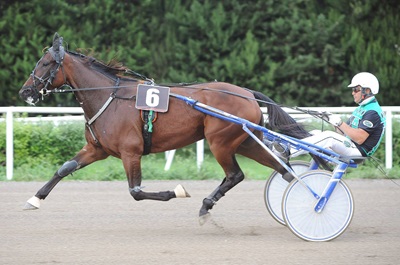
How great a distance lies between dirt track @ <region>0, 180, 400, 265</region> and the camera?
6.45 metres

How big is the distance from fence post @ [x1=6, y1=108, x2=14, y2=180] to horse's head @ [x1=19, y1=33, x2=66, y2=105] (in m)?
3.16

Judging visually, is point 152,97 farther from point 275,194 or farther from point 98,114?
point 275,194

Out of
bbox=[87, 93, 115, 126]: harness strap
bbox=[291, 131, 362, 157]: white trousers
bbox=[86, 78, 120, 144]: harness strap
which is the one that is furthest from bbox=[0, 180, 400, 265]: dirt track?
bbox=[87, 93, 115, 126]: harness strap

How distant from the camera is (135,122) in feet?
24.8

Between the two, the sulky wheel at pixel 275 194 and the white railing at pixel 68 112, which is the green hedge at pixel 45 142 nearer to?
the white railing at pixel 68 112

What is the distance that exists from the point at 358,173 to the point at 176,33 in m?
4.59

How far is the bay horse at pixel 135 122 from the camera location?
24.8 ft

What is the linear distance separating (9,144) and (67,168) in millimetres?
3367

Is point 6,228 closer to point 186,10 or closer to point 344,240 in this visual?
point 344,240

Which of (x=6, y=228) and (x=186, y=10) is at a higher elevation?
(x=186, y=10)

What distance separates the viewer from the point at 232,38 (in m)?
14.4

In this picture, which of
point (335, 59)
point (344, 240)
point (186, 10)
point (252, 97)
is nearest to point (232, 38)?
point (186, 10)

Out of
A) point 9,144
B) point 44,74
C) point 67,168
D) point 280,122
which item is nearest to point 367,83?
point 280,122

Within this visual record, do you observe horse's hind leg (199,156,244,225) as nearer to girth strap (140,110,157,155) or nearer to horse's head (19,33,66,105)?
girth strap (140,110,157,155)
